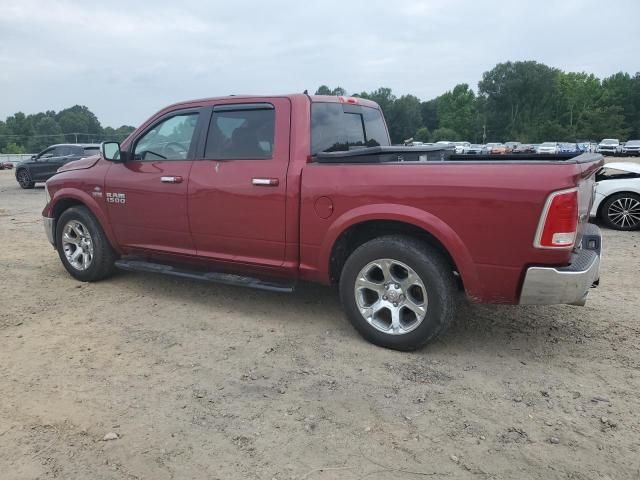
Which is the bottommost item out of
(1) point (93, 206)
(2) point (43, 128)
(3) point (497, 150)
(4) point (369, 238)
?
(4) point (369, 238)

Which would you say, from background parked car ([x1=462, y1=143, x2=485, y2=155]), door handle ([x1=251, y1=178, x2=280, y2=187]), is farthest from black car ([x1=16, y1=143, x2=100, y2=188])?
door handle ([x1=251, y1=178, x2=280, y2=187])

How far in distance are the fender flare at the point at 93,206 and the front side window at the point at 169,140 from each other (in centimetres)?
72

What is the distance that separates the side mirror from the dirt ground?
1.41 metres

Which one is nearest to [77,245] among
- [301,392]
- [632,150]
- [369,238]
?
[369,238]

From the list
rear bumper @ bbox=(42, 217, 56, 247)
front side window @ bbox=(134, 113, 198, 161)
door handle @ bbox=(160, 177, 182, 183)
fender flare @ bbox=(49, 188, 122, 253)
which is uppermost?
front side window @ bbox=(134, 113, 198, 161)

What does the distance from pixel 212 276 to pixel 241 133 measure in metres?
1.29

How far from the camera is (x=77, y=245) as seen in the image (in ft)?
18.6

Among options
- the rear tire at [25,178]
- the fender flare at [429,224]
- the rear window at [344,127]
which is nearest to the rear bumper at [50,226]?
the rear window at [344,127]

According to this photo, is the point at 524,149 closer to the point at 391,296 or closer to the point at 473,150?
the point at 473,150

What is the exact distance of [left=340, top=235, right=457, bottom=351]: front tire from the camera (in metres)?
3.62

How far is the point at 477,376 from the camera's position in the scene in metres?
3.48

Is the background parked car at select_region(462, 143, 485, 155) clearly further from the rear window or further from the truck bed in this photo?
the rear window

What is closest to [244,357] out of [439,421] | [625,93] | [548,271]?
[439,421]

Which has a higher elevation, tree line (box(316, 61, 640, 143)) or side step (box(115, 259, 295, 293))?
tree line (box(316, 61, 640, 143))
